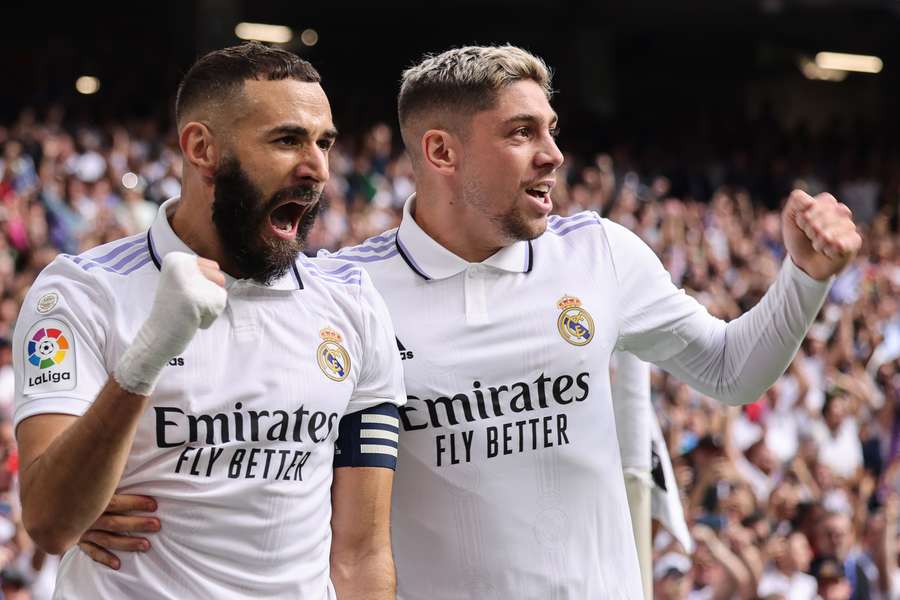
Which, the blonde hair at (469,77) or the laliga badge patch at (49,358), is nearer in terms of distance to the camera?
the laliga badge patch at (49,358)

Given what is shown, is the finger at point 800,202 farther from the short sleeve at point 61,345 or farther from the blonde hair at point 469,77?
the short sleeve at point 61,345

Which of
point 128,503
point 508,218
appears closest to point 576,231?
point 508,218

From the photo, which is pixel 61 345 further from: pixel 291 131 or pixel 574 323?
pixel 574 323

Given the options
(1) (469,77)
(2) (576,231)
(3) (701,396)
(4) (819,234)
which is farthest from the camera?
(3) (701,396)

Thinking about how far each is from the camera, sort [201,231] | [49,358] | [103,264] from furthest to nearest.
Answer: [201,231] < [103,264] < [49,358]

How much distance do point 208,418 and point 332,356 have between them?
323 millimetres

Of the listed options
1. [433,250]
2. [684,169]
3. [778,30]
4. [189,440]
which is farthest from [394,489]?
[778,30]

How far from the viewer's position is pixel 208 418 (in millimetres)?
2924

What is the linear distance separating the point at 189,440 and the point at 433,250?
1.10 meters

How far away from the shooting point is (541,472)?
362 centimetres

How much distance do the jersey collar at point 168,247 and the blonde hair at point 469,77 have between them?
849 millimetres

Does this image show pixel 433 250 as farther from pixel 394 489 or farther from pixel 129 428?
pixel 129 428

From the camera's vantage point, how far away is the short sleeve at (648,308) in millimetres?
3809

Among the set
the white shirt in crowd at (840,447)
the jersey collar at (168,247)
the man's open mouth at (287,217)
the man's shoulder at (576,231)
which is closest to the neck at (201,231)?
the jersey collar at (168,247)
